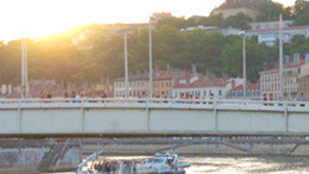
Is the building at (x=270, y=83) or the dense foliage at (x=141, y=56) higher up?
the dense foliage at (x=141, y=56)

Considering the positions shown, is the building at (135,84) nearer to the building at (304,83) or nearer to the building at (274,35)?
the building at (304,83)

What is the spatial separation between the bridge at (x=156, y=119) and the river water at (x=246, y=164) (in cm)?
2160

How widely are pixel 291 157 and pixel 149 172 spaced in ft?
86.0

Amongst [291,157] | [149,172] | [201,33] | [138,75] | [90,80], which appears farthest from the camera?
[201,33]

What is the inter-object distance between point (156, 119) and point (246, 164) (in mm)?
31709

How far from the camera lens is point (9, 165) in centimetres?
6694

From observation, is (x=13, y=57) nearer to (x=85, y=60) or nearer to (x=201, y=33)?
(x=85, y=60)

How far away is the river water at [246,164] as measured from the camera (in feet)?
222

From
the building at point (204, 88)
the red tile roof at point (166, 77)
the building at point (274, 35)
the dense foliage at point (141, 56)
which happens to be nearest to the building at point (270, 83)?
the building at point (204, 88)

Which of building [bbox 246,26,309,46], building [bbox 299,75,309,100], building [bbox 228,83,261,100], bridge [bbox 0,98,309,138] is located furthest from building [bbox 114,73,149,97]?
bridge [bbox 0,98,309,138]

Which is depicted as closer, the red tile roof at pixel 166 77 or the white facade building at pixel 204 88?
the white facade building at pixel 204 88

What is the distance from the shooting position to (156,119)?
44781 millimetres

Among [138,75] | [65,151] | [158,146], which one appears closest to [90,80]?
[138,75]

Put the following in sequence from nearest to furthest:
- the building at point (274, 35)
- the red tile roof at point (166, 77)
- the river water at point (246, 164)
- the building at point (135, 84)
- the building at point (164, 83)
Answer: the river water at point (246, 164) < the building at point (164, 83) < the red tile roof at point (166, 77) < the building at point (135, 84) < the building at point (274, 35)
